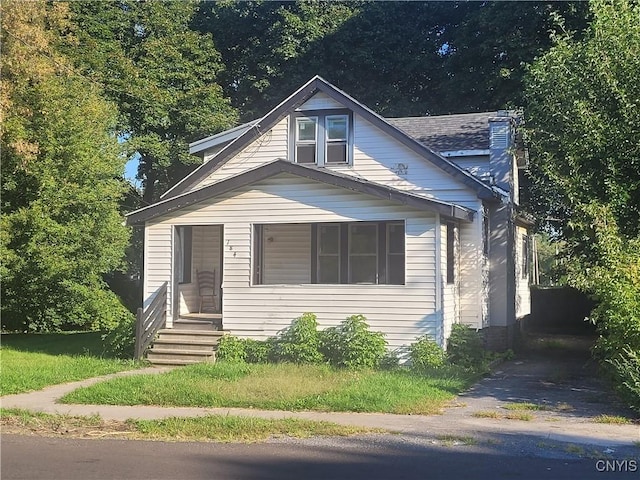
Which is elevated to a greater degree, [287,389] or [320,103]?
[320,103]

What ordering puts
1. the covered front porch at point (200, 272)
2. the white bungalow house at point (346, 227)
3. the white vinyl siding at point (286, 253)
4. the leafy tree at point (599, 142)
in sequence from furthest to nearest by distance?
1. the white vinyl siding at point (286, 253)
2. the covered front porch at point (200, 272)
3. the white bungalow house at point (346, 227)
4. the leafy tree at point (599, 142)

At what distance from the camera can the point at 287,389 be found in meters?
10.9

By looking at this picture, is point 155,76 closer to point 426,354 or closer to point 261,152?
point 261,152

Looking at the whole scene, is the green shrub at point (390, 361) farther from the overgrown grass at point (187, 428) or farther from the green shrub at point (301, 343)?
the overgrown grass at point (187, 428)

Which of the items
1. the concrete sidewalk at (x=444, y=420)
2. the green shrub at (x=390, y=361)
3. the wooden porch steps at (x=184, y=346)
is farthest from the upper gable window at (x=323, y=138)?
the concrete sidewalk at (x=444, y=420)

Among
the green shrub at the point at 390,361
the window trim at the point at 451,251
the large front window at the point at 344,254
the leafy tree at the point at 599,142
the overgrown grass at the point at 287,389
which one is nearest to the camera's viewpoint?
the overgrown grass at the point at 287,389

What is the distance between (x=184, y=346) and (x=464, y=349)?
588 centimetres

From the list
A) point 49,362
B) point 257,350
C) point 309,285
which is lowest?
point 49,362

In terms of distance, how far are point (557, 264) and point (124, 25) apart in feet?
69.5

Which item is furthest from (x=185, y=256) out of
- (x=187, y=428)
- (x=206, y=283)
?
(x=187, y=428)

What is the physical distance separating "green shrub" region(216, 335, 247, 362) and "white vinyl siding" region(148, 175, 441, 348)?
0.36 m

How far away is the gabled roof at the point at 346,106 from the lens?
631 inches

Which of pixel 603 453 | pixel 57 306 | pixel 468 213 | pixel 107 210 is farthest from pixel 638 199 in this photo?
pixel 57 306

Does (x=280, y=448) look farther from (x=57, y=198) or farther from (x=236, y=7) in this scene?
(x=236, y=7)
